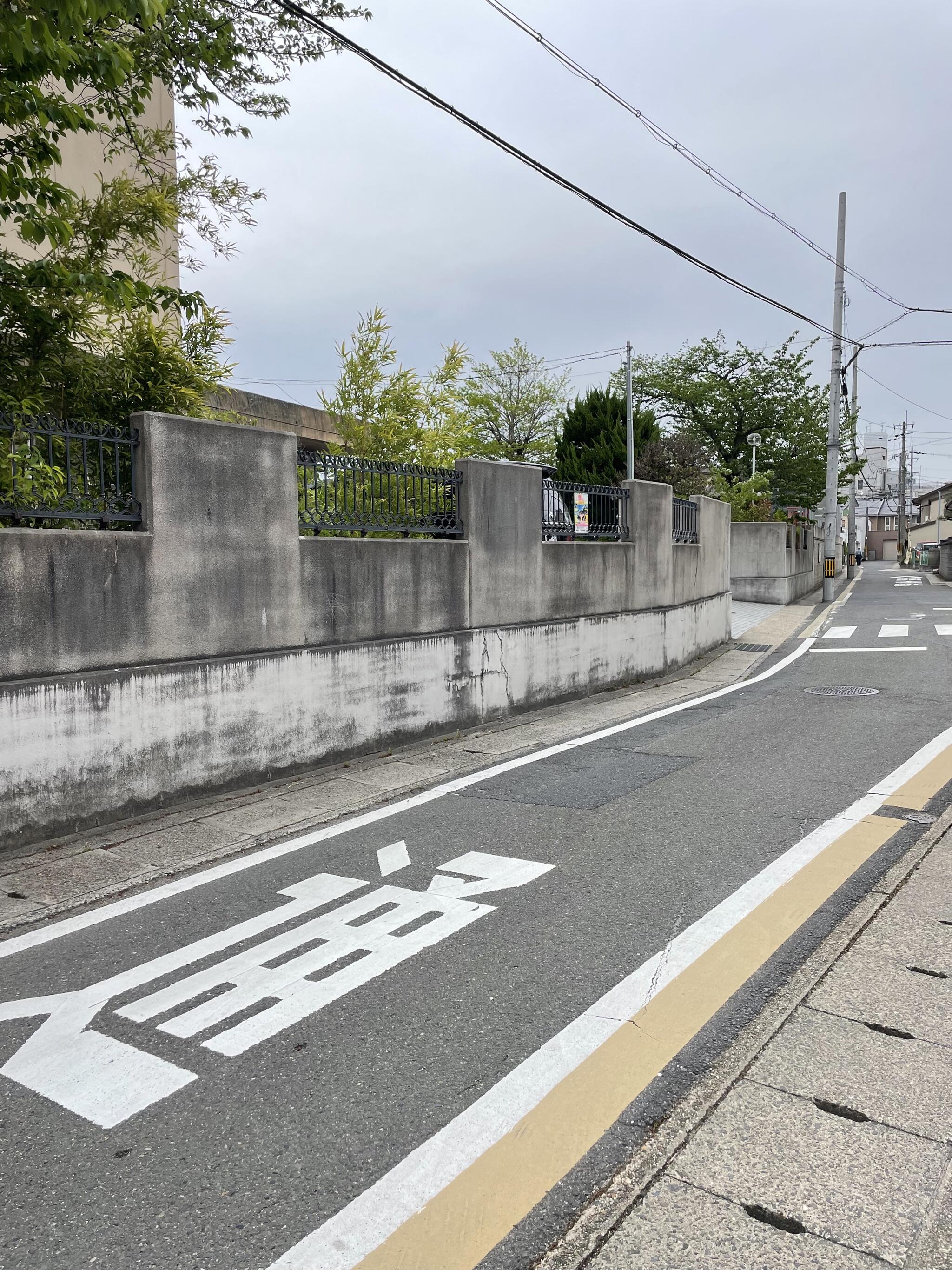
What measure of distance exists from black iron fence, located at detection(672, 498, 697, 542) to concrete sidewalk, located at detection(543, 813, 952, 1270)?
34.5ft

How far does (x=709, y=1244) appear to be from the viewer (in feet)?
7.28

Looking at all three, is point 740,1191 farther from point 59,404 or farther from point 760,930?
point 59,404

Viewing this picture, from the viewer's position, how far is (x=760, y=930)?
4.03m

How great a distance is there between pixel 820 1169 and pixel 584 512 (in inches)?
351

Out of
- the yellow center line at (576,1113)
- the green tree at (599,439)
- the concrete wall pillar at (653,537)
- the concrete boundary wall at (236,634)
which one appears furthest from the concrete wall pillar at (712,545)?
the green tree at (599,439)

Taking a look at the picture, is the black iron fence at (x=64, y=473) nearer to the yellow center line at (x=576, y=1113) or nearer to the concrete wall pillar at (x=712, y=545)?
the yellow center line at (x=576, y=1113)

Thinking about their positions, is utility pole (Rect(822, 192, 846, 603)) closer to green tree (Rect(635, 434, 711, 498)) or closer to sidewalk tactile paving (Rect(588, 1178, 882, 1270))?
green tree (Rect(635, 434, 711, 498))

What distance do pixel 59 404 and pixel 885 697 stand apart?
893cm

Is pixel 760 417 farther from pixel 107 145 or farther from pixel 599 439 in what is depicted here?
→ pixel 107 145

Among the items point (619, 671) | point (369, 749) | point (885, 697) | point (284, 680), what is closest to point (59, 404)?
point (284, 680)

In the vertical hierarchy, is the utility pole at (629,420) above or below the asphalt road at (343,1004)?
above

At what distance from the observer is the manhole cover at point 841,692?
34.0 feet

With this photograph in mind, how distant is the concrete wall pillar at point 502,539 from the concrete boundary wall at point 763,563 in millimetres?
16778

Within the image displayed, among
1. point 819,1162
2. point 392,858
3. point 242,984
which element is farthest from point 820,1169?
point 392,858
